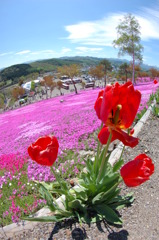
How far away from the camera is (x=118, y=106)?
158cm

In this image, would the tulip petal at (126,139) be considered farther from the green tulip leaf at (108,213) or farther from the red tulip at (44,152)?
the green tulip leaf at (108,213)

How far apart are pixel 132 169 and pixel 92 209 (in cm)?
122

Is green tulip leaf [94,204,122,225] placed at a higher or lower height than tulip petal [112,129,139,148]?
lower

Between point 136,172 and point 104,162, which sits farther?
point 104,162

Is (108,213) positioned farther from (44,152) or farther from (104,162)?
(44,152)

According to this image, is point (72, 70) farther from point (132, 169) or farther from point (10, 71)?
point (10, 71)

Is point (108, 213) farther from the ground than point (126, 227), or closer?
farther from the ground

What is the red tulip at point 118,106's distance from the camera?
5.22 feet

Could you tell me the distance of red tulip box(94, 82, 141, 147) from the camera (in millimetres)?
1590

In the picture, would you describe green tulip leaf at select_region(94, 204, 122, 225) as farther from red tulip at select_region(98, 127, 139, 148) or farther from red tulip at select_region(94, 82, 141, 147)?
red tulip at select_region(94, 82, 141, 147)

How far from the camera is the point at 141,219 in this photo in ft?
8.69

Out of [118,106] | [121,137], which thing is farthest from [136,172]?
[118,106]

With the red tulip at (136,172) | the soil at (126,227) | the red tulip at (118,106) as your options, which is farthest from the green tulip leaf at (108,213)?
the red tulip at (118,106)

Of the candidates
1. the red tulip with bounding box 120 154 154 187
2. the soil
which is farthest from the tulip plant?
the soil
